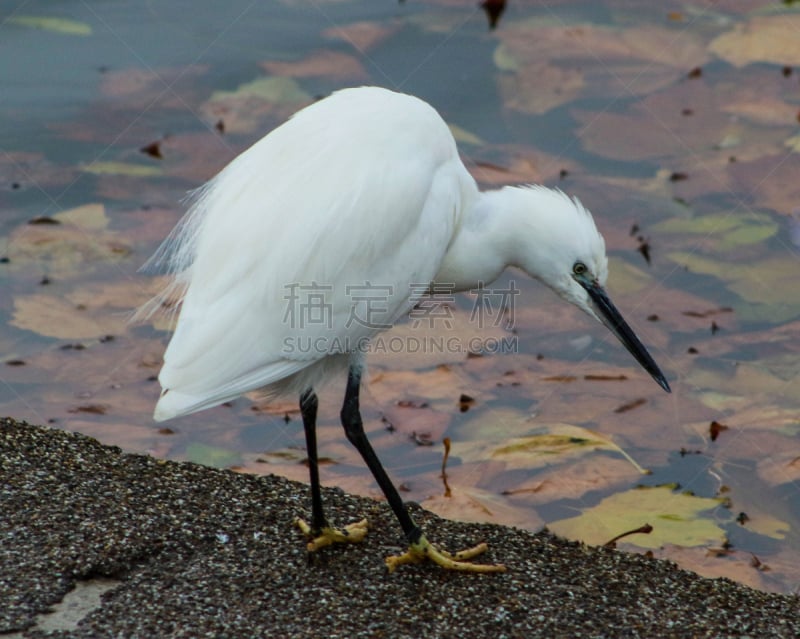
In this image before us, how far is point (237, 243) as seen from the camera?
10.9 feet

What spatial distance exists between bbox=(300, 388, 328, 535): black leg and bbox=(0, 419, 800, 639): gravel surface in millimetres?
93

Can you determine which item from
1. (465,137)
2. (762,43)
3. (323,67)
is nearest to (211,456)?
(465,137)

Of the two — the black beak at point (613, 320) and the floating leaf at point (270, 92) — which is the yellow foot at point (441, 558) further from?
the floating leaf at point (270, 92)

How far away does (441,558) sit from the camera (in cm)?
340

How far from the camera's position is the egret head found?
11.7ft

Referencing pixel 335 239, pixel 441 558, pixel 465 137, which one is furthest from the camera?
pixel 465 137

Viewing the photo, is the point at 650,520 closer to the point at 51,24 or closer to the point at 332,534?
the point at 332,534

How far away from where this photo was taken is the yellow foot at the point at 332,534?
340 centimetres

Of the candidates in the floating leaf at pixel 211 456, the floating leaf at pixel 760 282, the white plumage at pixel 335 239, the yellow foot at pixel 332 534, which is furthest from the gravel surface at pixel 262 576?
the floating leaf at pixel 760 282

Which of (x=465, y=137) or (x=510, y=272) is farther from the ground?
(x=465, y=137)

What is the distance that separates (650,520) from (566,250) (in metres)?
1.15

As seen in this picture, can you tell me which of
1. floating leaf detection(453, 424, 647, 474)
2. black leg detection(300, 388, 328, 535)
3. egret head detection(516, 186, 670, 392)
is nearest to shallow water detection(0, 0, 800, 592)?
floating leaf detection(453, 424, 647, 474)

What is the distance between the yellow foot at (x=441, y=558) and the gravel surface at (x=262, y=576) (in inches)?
1.1

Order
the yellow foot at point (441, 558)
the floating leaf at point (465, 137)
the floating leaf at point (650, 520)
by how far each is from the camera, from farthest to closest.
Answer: the floating leaf at point (465, 137) < the floating leaf at point (650, 520) < the yellow foot at point (441, 558)
